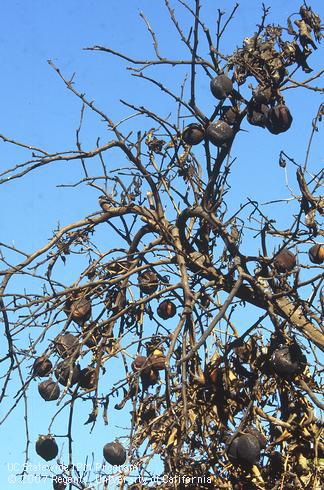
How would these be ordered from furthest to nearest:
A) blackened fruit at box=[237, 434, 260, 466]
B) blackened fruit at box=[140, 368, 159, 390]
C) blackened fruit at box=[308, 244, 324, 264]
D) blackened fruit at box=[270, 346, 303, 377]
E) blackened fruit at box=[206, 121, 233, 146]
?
blackened fruit at box=[308, 244, 324, 264] < blackened fruit at box=[206, 121, 233, 146] < blackened fruit at box=[140, 368, 159, 390] < blackened fruit at box=[270, 346, 303, 377] < blackened fruit at box=[237, 434, 260, 466]

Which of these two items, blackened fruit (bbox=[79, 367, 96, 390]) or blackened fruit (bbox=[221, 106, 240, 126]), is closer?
blackened fruit (bbox=[79, 367, 96, 390])

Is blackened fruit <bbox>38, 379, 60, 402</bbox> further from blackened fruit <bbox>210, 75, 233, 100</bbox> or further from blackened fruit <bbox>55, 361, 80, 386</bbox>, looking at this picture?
blackened fruit <bbox>210, 75, 233, 100</bbox>

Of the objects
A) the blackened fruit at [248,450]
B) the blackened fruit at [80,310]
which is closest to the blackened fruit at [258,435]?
the blackened fruit at [248,450]

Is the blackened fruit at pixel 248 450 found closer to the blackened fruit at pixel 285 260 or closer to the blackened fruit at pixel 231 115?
the blackened fruit at pixel 285 260

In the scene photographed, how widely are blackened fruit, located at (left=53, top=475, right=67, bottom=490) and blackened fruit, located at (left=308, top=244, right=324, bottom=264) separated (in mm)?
1709

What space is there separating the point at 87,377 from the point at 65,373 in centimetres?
12

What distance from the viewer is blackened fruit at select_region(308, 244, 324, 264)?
19.2ft

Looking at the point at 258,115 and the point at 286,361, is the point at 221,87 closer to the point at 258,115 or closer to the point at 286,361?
the point at 258,115

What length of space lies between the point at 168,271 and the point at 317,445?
1238 mm

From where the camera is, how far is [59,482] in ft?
18.3

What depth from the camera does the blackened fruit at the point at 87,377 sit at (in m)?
5.48

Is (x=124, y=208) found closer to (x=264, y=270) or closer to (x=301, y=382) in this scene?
(x=264, y=270)

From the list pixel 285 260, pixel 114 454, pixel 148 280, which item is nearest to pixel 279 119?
pixel 285 260

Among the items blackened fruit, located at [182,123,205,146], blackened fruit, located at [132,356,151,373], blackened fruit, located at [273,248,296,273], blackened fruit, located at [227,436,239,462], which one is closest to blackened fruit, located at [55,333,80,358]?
blackened fruit, located at [132,356,151,373]
